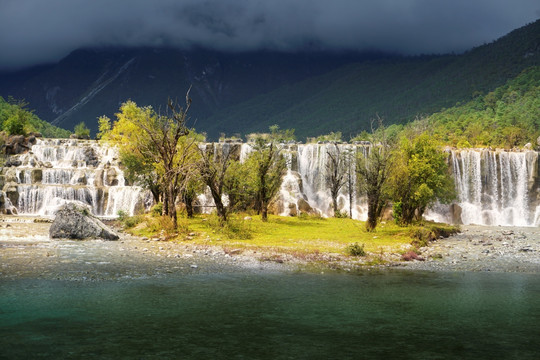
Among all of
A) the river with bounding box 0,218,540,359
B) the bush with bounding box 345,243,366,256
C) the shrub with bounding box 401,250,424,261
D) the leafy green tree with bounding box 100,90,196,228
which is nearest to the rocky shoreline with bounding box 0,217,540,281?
the river with bounding box 0,218,540,359

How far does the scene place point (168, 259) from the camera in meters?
30.2

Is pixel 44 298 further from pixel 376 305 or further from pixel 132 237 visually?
pixel 132 237

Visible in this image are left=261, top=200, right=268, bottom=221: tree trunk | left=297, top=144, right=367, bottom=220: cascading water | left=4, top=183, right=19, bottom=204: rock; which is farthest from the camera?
left=297, top=144, right=367, bottom=220: cascading water

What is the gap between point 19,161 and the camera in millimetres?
82000

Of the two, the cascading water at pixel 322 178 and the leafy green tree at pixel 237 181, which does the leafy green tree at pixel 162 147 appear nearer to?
the leafy green tree at pixel 237 181

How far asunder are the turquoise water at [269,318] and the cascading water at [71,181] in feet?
154

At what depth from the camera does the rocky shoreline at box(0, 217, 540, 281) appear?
25.9 metres

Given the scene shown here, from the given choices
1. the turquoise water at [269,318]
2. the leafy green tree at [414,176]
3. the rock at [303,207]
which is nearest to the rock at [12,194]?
the rock at [303,207]

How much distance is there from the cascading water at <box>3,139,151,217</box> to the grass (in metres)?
23.3

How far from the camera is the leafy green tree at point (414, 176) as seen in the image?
1781 inches

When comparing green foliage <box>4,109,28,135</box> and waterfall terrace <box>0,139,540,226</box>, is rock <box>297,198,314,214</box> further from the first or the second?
green foliage <box>4,109,28,135</box>

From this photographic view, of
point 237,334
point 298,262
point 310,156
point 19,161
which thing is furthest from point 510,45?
point 237,334

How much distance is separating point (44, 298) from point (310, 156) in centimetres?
6398

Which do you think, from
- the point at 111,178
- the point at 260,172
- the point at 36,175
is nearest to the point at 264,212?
the point at 260,172
